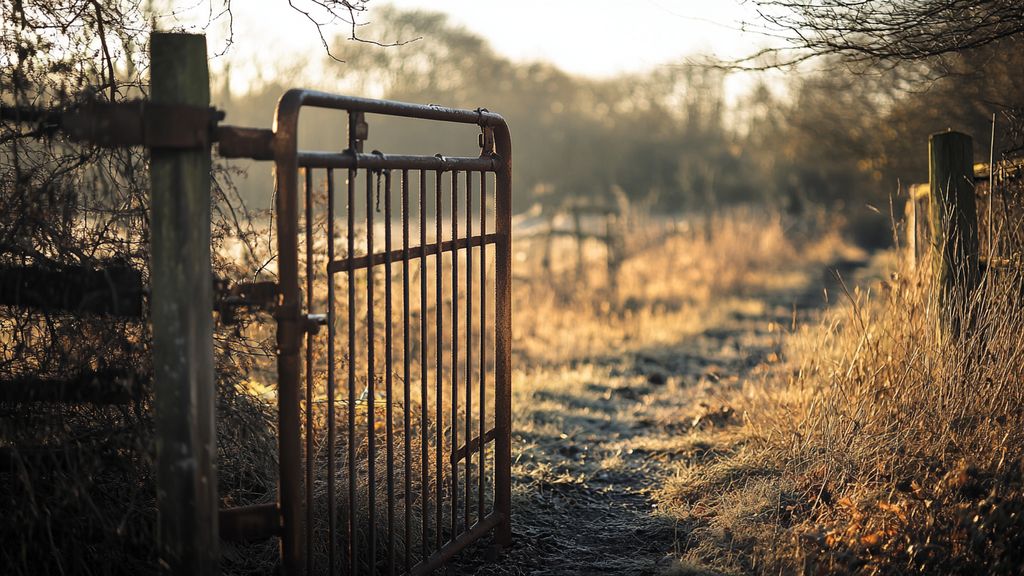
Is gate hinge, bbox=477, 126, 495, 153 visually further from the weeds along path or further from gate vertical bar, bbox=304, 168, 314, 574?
the weeds along path

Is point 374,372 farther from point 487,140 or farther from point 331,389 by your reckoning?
point 487,140

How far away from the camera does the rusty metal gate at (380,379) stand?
8.79 feet

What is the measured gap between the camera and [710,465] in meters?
4.82

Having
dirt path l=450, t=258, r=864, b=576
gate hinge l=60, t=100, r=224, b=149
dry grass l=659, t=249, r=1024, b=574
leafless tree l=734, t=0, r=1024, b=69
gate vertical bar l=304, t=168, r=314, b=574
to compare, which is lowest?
dirt path l=450, t=258, r=864, b=576

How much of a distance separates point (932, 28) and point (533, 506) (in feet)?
11.0

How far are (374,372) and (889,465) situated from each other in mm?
2260

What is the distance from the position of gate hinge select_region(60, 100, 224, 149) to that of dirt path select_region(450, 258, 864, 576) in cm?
222

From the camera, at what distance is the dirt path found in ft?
13.1

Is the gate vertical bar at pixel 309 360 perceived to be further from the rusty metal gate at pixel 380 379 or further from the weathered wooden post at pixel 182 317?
the weathered wooden post at pixel 182 317

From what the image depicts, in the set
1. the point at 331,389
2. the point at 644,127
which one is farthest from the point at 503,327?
the point at 644,127

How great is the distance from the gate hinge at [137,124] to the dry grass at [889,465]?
8.40 feet

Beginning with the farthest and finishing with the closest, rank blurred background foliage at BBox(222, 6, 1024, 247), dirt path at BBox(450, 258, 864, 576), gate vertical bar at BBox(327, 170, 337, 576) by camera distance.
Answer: blurred background foliage at BBox(222, 6, 1024, 247)
dirt path at BBox(450, 258, 864, 576)
gate vertical bar at BBox(327, 170, 337, 576)

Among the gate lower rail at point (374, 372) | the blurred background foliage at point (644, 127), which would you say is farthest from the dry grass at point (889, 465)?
the blurred background foliage at point (644, 127)

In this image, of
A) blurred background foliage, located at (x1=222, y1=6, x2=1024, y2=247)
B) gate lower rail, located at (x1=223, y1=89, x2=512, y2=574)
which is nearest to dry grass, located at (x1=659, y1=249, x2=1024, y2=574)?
gate lower rail, located at (x1=223, y1=89, x2=512, y2=574)
